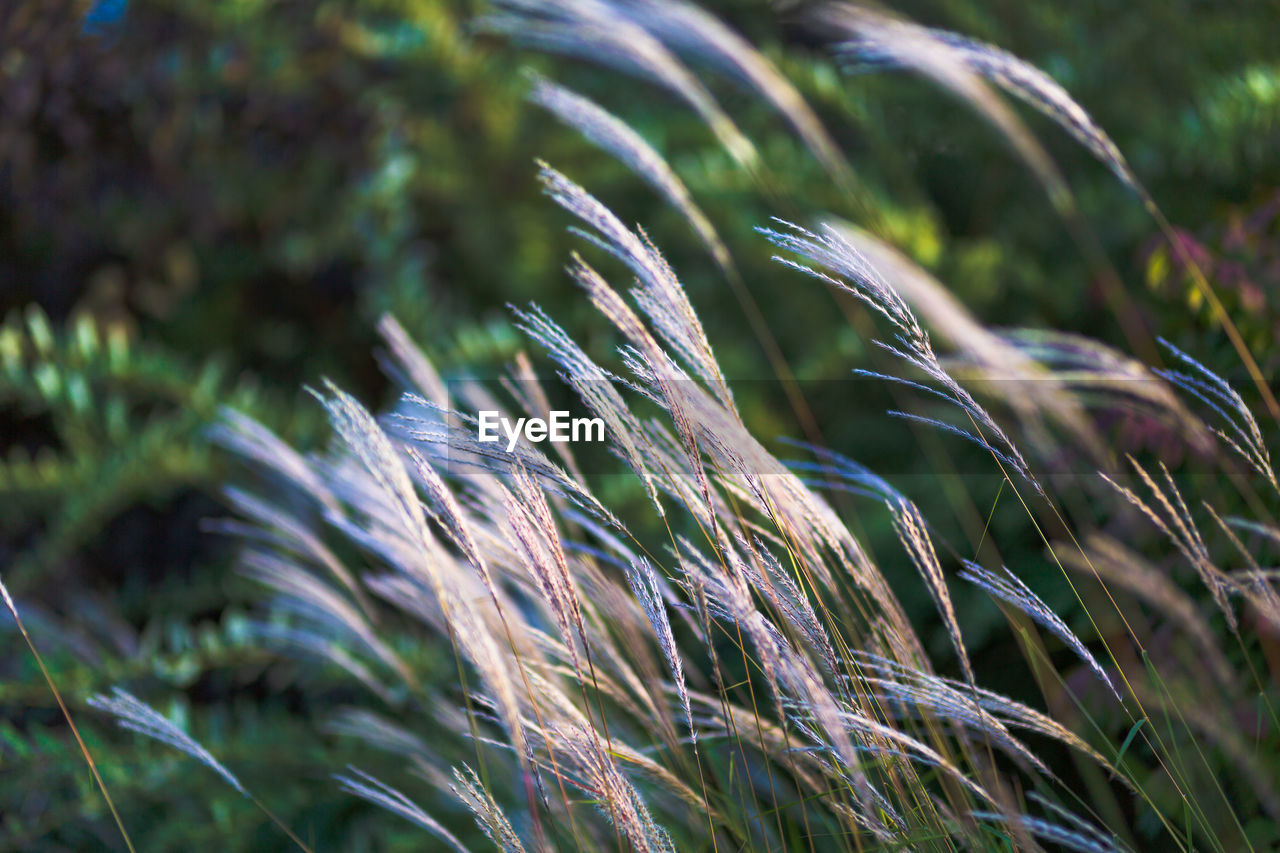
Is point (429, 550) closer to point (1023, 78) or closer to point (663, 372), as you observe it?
point (663, 372)

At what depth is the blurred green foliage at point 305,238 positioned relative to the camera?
1.45m

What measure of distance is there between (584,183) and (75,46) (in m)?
1.20

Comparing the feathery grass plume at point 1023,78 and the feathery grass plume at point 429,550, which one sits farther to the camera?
the feathery grass plume at point 1023,78

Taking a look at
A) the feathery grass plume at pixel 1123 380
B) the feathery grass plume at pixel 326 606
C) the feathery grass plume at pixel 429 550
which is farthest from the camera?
the feathery grass plume at pixel 326 606

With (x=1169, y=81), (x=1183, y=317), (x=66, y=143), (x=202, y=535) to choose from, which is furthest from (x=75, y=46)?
(x=1169, y=81)

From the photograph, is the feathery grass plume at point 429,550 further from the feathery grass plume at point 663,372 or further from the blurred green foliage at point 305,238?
the blurred green foliage at point 305,238

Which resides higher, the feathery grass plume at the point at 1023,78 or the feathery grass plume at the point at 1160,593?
the feathery grass plume at the point at 1023,78

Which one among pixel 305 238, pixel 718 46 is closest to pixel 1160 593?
pixel 718 46

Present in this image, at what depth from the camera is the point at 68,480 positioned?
1.63 meters

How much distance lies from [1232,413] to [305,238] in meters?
2.08

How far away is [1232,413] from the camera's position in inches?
40.4

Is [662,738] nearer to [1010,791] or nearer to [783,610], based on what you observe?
[783,610]

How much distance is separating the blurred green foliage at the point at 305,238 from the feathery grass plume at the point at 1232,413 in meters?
0.26

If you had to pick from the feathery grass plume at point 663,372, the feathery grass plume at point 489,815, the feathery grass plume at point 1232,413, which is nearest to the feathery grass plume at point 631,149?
the feathery grass plume at point 663,372
